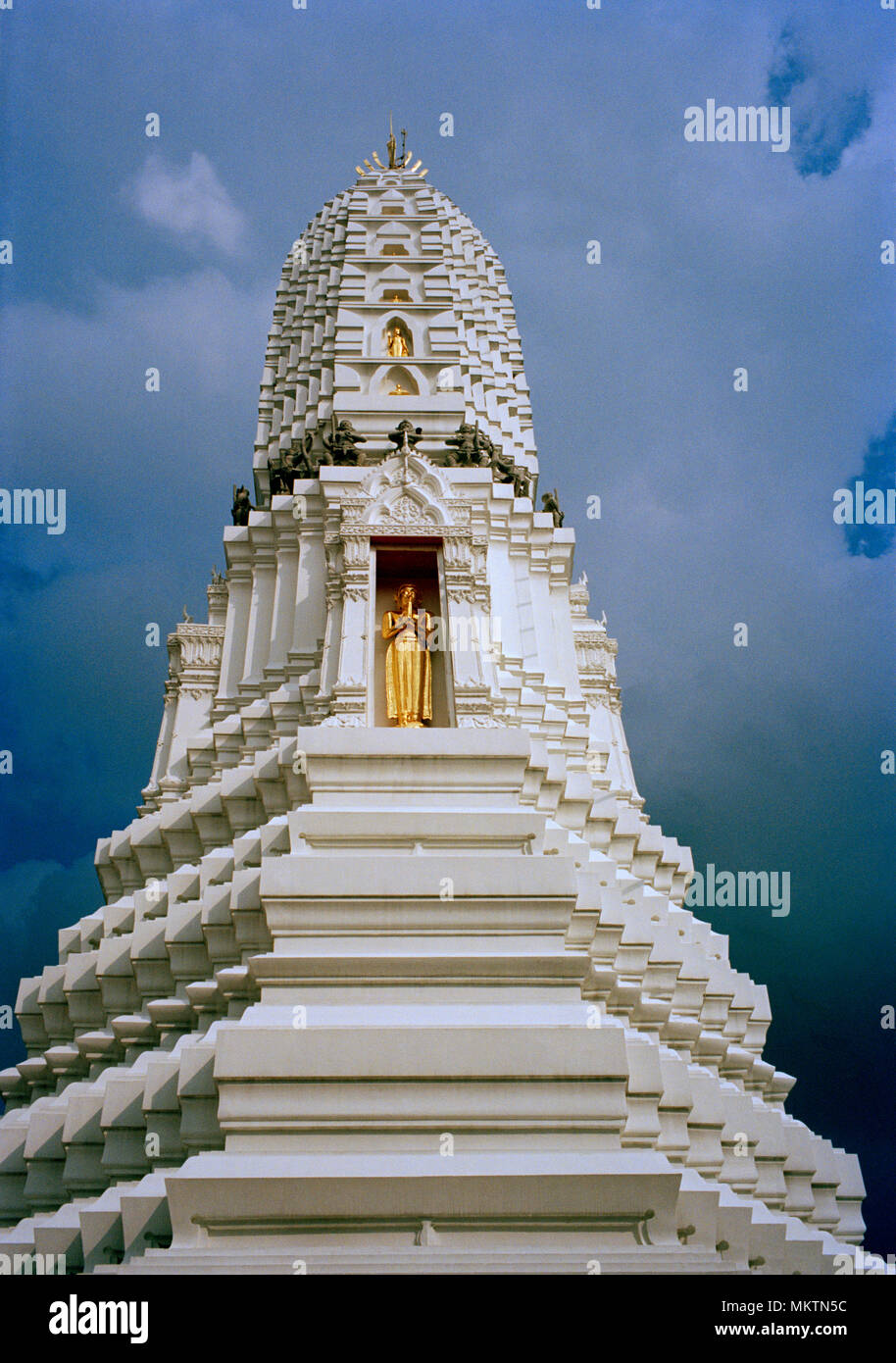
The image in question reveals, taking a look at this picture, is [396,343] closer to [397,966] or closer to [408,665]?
[408,665]

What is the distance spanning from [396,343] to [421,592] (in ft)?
27.9

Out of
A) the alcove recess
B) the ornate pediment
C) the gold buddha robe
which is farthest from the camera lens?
the ornate pediment

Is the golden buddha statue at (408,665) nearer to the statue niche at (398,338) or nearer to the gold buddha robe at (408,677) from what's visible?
the gold buddha robe at (408,677)

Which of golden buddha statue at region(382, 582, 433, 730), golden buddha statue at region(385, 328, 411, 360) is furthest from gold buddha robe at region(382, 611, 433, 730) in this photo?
golden buddha statue at region(385, 328, 411, 360)

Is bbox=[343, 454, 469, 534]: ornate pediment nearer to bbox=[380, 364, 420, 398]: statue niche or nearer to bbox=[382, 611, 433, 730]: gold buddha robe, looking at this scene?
bbox=[382, 611, 433, 730]: gold buddha robe

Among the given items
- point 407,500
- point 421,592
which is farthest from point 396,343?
point 421,592

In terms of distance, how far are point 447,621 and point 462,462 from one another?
5069 millimetres

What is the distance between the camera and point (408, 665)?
18.9 m

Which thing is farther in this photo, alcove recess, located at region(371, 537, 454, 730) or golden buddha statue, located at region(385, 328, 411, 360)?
golden buddha statue, located at region(385, 328, 411, 360)

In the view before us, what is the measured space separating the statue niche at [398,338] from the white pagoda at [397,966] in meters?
0.08

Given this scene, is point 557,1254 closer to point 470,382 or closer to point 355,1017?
point 355,1017

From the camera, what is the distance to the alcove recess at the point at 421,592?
1875 cm

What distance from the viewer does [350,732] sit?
16.0 meters

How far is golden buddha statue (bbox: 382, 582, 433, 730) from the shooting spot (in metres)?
18.6
